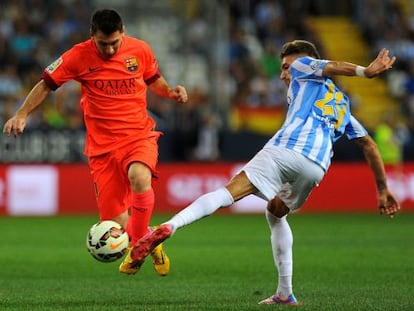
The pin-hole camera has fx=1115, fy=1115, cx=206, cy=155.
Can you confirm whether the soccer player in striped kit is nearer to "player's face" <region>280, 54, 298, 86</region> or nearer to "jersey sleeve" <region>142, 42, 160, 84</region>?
"player's face" <region>280, 54, 298, 86</region>

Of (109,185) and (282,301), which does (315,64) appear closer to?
(282,301)

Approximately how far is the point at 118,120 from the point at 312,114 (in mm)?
2022

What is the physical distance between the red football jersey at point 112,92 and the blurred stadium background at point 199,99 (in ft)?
39.4

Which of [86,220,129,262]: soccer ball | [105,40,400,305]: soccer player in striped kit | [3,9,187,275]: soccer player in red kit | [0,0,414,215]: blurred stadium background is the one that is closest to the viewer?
[105,40,400,305]: soccer player in striped kit

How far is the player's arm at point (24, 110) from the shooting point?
8.65m

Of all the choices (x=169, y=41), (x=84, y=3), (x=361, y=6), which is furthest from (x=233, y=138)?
(x=361, y=6)

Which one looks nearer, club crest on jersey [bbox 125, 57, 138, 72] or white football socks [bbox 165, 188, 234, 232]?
white football socks [bbox 165, 188, 234, 232]

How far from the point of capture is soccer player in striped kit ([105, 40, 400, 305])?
7.98 meters

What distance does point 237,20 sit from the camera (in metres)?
27.3

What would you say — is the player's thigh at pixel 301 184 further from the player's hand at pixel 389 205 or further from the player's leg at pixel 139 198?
the player's leg at pixel 139 198

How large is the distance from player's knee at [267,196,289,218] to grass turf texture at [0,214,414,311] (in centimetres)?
73

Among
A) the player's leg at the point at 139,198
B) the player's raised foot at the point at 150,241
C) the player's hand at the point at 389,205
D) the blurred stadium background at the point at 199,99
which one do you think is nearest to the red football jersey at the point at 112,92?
the player's leg at the point at 139,198

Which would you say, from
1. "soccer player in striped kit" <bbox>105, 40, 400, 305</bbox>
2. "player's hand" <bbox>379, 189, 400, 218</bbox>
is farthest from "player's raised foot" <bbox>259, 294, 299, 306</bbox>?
"player's hand" <bbox>379, 189, 400, 218</bbox>

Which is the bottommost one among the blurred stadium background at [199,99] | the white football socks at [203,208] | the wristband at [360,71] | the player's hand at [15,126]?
the blurred stadium background at [199,99]
